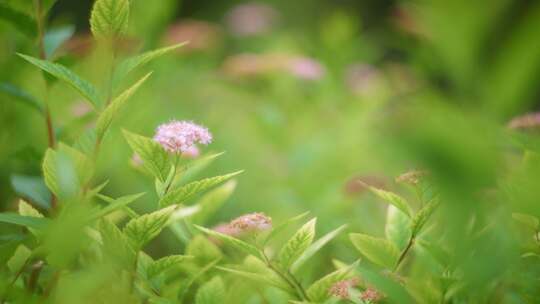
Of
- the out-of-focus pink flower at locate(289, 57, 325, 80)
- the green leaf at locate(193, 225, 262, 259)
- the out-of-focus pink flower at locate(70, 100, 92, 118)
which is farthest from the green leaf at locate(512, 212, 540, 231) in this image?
the out-of-focus pink flower at locate(289, 57, 325, 80)

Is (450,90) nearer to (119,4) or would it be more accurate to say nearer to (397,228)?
(397,228)

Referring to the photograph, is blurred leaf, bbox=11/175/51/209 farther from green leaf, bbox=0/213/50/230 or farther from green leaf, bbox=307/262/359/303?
green leaf, bbox=307/262/359/303

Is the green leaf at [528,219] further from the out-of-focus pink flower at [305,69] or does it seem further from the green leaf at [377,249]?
the out-of-focus pink flower at [305,69]

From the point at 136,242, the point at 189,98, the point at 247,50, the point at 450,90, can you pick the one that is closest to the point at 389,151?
the point at 450,90

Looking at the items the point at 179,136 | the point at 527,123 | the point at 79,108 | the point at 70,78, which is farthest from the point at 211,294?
the point at 79,108

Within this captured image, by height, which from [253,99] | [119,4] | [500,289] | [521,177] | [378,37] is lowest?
[378,37]

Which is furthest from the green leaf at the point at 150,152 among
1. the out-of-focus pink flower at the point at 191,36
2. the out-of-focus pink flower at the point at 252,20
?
the out-of-focus pink flower at the point at 252,20

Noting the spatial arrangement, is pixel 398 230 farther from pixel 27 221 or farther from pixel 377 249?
pixel 27 221
